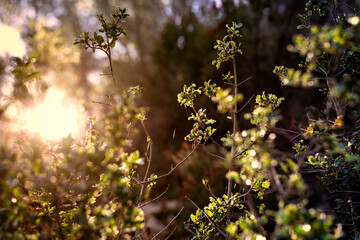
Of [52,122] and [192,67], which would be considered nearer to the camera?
[52,122]

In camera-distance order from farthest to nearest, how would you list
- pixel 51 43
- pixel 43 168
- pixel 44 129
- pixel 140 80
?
pixel 140 80, pixel 51 43, pixel 44 129, pixel 43 168

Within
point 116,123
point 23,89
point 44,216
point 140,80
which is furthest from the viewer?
point 140,80

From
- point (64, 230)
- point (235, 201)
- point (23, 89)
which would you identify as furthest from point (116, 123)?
point (235, 201)

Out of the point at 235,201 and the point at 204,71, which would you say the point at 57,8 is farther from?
the point at 235,201

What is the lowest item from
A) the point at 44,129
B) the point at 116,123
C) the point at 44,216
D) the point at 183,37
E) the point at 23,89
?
the point at 44,216

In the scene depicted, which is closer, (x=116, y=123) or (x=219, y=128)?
(x=116, y=123)

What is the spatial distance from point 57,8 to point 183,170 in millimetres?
14032

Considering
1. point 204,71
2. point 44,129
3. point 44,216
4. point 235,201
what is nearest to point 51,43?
point 204,71

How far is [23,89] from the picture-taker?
5.72 ft

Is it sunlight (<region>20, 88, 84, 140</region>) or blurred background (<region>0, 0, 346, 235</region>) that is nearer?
sunlight (<region>20, 88, 84, 140</region>)

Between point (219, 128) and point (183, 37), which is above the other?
point (183, 37)

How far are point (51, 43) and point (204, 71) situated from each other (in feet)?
17.6

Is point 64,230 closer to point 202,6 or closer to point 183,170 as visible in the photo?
point 183,170

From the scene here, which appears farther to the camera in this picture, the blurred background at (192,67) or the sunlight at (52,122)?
the blurred background at (192,67)
